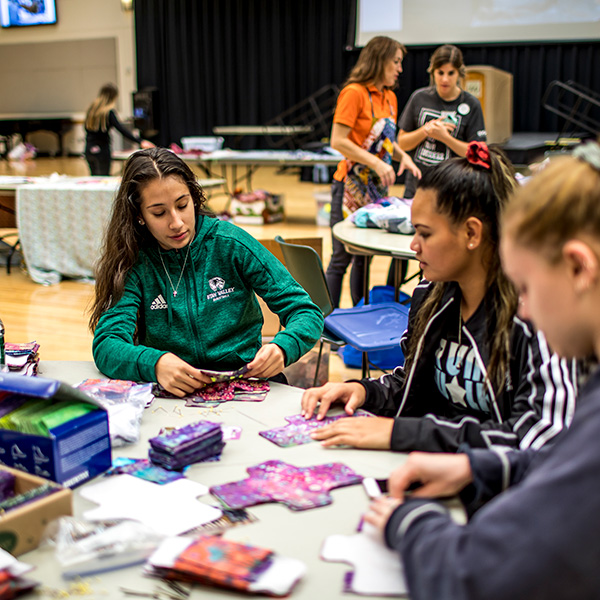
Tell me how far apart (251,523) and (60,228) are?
15.5ft

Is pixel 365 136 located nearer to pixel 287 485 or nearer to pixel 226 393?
pixel 226 393

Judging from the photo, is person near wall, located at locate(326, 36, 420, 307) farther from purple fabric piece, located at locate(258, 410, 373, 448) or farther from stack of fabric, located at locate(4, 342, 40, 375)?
purple fabric piece, located at locate(258, 410, 373, 448)

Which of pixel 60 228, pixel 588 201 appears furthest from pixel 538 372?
pixel 60 228

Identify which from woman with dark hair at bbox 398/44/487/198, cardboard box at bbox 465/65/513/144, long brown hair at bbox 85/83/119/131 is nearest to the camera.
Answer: woman with dark hair at bbox 398/44/487/198

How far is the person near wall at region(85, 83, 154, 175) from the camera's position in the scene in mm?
6750

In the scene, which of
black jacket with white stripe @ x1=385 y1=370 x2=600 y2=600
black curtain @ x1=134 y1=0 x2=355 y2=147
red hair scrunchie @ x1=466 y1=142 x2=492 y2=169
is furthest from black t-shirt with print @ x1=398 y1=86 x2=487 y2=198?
black curtain @ x1=134 y1=0 x2=355 y2=147

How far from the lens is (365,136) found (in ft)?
12.0

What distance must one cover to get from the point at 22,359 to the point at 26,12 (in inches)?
564

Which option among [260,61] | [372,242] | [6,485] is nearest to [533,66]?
[260,61]

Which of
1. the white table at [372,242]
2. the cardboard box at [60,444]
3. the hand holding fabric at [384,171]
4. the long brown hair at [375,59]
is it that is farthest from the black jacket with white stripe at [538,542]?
the long brown hair at [375,59]

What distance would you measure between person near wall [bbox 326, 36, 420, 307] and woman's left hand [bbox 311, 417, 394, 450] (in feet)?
8.15

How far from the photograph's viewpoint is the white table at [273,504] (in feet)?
2.77

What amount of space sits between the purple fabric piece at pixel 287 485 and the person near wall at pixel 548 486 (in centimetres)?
23

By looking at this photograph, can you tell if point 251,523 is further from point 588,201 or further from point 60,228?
point 60,228
